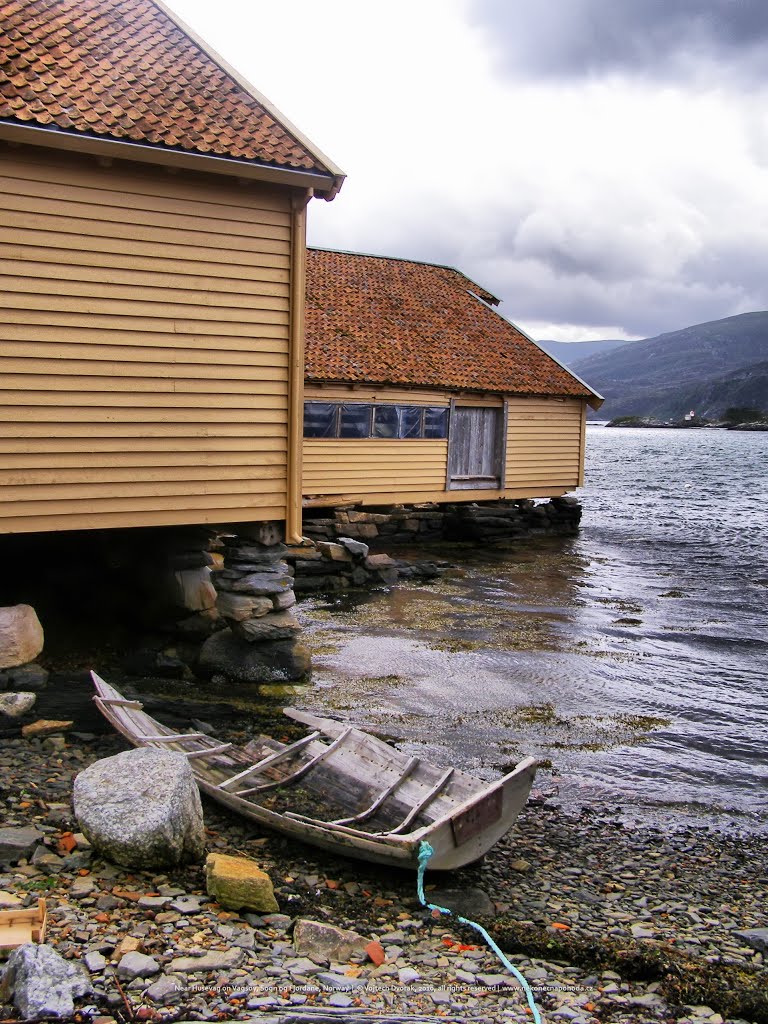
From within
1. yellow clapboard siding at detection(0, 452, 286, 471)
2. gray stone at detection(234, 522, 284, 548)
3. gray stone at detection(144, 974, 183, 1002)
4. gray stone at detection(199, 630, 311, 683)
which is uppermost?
yellow clapboard siding at detection(0, 452, 286, 471)

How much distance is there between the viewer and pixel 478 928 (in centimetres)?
A: 502

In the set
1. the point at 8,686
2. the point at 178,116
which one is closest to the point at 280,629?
the point at 8,686

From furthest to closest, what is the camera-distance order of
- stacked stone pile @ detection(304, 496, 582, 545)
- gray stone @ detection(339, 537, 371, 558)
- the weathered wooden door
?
the weathered wooden door, stacked stone pile @ detection(304, 496, 582, 545), gray stone @ detection(339, 537, 371, 558)

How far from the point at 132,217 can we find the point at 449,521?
15480 millimetres

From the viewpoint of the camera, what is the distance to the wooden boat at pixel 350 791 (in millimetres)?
5430

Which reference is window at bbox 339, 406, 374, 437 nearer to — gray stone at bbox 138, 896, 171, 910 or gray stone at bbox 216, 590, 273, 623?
gray stone at bbox 216, 590, 273, 623

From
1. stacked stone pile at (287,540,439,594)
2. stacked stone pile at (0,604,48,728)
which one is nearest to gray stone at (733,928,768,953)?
stacked stone pile at (0,604,48,728)

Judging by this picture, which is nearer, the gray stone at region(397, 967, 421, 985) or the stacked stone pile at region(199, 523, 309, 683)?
the gray stone at region(397, 967, 421, 985)

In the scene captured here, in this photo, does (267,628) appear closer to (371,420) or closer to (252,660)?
(252,660)

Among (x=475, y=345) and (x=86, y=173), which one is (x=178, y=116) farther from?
(x=475, y=345)

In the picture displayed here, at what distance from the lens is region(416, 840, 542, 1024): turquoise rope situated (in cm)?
429

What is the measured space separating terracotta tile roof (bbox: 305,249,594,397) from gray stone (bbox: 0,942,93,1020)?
15965 millimetres

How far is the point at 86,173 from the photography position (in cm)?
851

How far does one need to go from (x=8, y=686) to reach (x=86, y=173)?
196 inches
